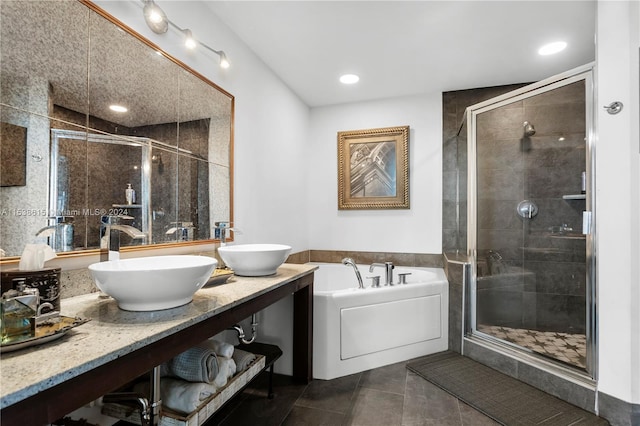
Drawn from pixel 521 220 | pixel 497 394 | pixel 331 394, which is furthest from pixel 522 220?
pixel 331 394

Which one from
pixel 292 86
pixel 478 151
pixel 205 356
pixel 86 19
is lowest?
pixel 205 356

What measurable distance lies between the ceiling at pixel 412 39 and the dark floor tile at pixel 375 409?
2.30m

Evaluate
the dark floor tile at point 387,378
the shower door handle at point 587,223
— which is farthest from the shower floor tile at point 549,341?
the dark floor tile at point 387,378

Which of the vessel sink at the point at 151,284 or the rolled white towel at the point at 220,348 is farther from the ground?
the vessel sink at the point at 151,284

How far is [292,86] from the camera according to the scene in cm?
311

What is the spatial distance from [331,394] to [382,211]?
73.8 inches

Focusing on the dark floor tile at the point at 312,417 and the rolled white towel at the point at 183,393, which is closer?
the rolled white towel at the point at 183,393

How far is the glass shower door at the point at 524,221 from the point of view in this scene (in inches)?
96.2

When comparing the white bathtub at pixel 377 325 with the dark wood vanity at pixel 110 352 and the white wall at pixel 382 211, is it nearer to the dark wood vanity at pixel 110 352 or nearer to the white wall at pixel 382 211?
the white wall at pixel 382 211

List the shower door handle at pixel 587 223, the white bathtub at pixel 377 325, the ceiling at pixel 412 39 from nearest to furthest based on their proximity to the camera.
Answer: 1. the shower door handle at pixel 587 223
2. the ceiling at pixel 412 39
3. the white bathtub at pixel 377 325

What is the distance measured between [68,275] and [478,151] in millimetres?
2828

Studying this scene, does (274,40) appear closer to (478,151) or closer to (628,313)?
(478,151)

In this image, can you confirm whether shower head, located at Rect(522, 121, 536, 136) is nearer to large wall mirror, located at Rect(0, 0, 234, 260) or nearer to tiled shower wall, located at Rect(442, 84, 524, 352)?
tiled shower wall, located at Rect(442, 84, 524, 352)

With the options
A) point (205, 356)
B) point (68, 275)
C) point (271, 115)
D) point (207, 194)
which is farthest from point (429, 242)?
point (68, 275)
